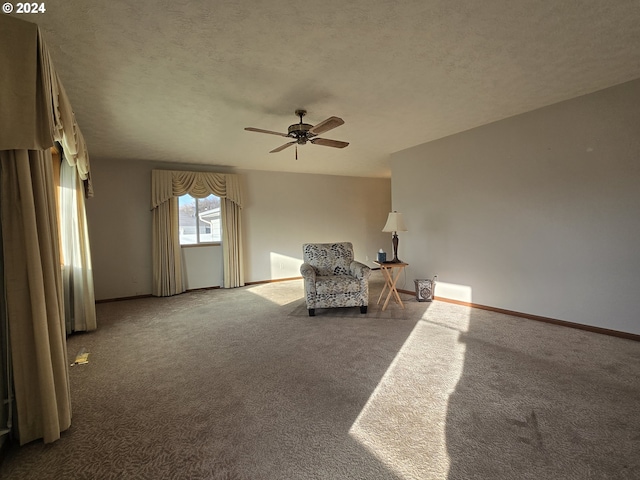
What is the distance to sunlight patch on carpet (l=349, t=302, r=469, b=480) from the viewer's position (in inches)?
60.4

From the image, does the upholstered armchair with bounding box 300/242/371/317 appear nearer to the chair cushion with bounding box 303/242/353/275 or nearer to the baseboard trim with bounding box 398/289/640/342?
the chair cushion with bounding box 303/242/353/275

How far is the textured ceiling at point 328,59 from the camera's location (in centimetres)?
186

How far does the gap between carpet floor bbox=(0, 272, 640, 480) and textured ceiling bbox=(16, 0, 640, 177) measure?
8.01 ft

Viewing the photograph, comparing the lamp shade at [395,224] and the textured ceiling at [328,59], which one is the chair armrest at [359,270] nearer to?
the lamp shade at [395,224]

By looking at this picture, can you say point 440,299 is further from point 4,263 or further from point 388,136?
point 4,263

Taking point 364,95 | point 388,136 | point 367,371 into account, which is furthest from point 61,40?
point 388,136

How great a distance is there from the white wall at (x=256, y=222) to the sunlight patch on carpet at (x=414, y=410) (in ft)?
13.7

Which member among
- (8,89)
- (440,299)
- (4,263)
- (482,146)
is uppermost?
(482,146)

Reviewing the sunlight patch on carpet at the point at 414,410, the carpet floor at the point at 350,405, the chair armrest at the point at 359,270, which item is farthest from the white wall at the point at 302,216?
the sunlight patch on carpet at the point at 414,410

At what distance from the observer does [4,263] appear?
159 centimetres

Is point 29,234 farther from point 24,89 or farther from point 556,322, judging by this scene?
point 556,322

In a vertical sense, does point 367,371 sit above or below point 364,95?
below

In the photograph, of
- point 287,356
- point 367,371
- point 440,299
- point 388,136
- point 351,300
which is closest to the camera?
point 367,371

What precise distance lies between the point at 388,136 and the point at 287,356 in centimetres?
325
